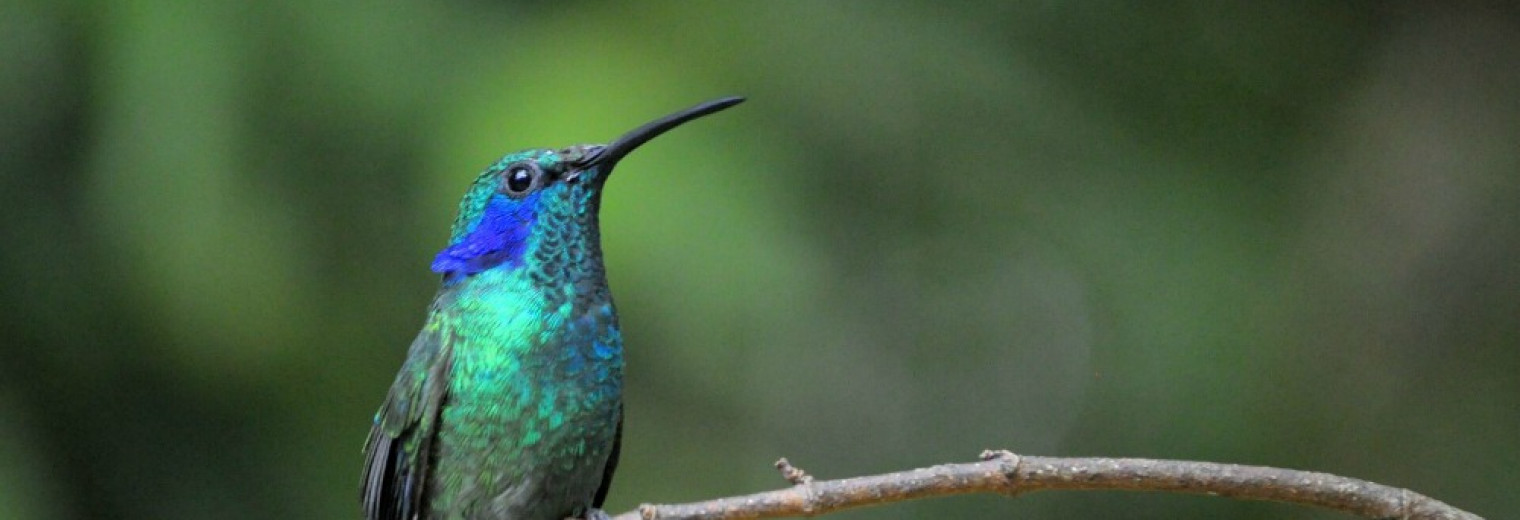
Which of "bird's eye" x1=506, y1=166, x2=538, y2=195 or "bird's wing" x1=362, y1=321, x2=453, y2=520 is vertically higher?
"bird's eye" x1=506, y1=166, x2=538, y2=195

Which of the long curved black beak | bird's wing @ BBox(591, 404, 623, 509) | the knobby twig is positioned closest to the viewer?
the knobby twig

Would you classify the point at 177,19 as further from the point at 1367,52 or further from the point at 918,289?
the point at 1367,52

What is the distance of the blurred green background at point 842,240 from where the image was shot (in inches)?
107

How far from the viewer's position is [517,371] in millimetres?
1846

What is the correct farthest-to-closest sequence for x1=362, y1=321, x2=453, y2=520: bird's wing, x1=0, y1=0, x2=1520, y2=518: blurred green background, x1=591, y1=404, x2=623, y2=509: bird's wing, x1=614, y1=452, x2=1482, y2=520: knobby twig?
x1=0, y1=0, x2=1520, y2=518: blurred green background < x1=591, y1=404, x2=623, y2=509: bird's wing < x1=362, y1=321, x2=453, y2=520: bird's wing < x1=614, y1=452, x2=1482, y2=520: knobby twig

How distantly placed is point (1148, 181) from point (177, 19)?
76.6 inches

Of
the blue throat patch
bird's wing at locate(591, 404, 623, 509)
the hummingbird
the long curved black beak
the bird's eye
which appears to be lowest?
bird's wing at locate(591, 404, 623, 509)

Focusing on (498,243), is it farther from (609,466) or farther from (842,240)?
(842,240)

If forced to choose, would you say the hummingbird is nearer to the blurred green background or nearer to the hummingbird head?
the hummingbird head

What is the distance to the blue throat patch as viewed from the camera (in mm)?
1907

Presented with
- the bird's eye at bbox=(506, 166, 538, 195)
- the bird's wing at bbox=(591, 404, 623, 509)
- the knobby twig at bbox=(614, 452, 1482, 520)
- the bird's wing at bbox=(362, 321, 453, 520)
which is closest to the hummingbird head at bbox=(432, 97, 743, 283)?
the bird's eye at bbox=(506, 166, 538, 195)

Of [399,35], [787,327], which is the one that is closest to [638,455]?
[787,327]

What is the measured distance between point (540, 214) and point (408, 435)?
12.6 inches

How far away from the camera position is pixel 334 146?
9.27 feet
